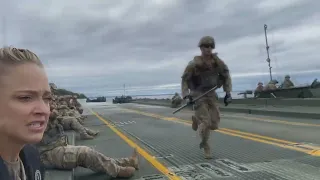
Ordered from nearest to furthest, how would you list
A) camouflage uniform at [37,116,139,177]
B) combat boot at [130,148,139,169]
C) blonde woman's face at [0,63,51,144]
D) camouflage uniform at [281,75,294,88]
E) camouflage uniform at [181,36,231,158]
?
blonde woman's face at [0,63,51,144] → camouflage uniform at [37,116,139,177] → combat boot at [130,148,139,169] → camouflage uniform at [181,36,231,158] → camouflage uniform at [281,75,294,88]

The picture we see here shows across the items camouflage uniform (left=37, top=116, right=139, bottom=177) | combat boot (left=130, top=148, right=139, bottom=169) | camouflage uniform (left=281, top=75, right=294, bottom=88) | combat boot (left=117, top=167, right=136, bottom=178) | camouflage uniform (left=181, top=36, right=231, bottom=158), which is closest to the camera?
camouflage uniform (left=37, top=116, right=139, bottom=177)

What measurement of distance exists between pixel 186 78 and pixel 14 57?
6190 mm

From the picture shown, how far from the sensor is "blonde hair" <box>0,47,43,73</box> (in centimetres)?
180

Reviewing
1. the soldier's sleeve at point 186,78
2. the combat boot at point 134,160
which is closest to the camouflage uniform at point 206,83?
the soldier's sleeve at point 186,78

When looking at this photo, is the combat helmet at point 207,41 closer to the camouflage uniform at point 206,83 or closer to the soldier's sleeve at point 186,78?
the camouflage uniform at point 206,83

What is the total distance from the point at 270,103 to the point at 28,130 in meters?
20.6

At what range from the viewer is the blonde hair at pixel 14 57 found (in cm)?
180

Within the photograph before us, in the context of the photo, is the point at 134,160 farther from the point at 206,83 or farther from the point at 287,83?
the point at 287,83

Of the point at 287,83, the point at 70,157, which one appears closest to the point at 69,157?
the point at 70,157

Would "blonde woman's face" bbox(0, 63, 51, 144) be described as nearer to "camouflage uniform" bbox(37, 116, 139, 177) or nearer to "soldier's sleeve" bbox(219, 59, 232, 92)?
"camouflage uniform" bbox(37, 116, 139, 177)

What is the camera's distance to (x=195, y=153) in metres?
8.06

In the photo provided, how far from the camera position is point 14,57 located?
1.82 meters

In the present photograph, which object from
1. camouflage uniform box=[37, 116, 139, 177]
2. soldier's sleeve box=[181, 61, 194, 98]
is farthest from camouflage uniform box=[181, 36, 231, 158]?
camouflage uniform box=[37, 116, 139, 177]

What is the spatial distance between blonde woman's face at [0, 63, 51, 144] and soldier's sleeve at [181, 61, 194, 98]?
605 centimetres
